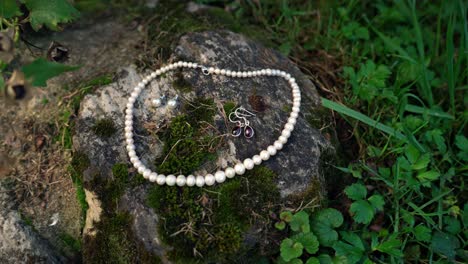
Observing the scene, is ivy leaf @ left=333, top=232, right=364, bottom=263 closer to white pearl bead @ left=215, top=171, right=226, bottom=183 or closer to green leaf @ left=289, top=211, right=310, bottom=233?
green leaf @ left=289, top=211, right=310, bottom=233

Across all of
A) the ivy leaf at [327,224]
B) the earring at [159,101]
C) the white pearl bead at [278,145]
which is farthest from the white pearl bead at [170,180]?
the ivy leaf at [327,224]

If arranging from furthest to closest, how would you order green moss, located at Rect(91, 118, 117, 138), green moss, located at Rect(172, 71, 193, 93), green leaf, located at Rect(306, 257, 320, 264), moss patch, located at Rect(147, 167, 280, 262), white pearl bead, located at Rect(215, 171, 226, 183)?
green moss, located at Rect(172, 71, 193, 93)
green moss, located at Rect(91, 118, 117, 138)
white pearl bead, located at Rect(215, 171, 226, 183)
green leaf, located at Rect(306, 257, 320, 264)
moss patch, located at Rect(147, 167, 280, 262)

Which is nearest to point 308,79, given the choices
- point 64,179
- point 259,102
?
point 259,102

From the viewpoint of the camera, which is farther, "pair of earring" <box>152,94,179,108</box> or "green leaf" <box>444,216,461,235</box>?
"pair of earring" <box>152,94,179,108</box>

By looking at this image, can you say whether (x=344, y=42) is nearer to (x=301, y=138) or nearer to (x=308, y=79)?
(x=308, y=79)

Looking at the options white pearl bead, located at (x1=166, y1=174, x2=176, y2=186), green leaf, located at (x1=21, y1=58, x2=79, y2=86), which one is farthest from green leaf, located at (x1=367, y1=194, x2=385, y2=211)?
green leaf, located at (x1=21, y1=58, x2=79, y2=86)

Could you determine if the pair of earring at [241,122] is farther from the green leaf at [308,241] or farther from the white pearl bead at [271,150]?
the green leaf at [308,241]
